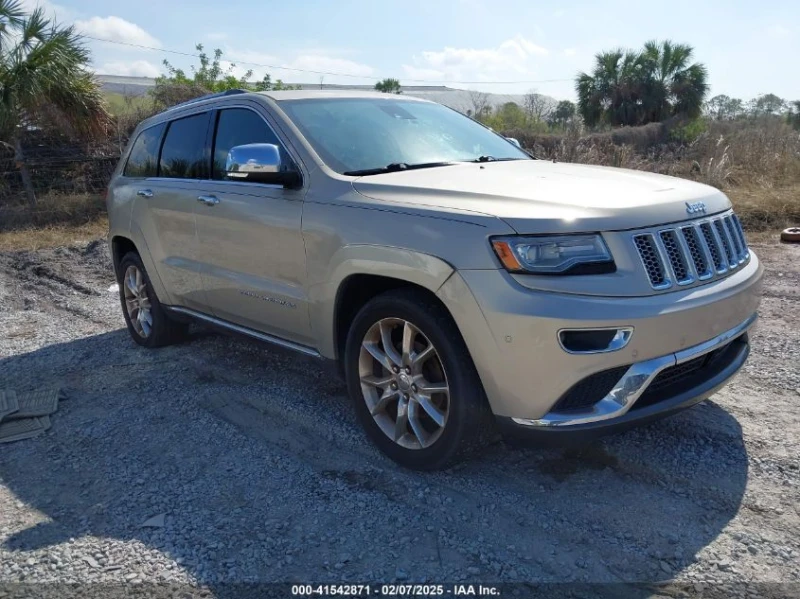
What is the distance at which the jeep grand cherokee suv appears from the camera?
114 inches

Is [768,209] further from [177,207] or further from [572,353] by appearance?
[572,353]

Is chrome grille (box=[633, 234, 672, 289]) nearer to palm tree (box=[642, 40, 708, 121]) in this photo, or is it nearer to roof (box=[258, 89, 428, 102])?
roof (box=[258, 89, 428, 102])

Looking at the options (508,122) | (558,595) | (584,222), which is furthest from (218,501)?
(508,122)

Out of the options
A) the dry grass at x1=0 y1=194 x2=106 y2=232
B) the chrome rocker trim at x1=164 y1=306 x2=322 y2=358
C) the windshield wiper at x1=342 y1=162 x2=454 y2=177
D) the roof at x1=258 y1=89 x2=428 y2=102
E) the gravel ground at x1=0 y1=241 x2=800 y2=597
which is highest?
the roof at x1=258 y1=89 x2=428 y2=102

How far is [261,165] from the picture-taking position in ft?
12.4

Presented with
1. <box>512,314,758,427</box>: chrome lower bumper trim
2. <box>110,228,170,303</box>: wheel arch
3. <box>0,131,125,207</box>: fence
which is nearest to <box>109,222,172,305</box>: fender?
<box>110,228,170,303</box>: wheel arch

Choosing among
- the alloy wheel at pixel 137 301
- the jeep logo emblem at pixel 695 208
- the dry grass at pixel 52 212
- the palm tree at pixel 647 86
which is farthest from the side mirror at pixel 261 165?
the palm tree at pixel 647 86

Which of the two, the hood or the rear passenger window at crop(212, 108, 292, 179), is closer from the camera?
the hood

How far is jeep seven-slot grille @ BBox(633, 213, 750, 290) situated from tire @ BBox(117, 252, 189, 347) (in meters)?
3.86

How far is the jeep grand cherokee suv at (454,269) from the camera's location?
9.50 ft

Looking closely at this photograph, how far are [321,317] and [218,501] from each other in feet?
3.46

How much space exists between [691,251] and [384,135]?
187 centimetres

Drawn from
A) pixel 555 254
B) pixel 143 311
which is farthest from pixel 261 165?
pixel 143 311

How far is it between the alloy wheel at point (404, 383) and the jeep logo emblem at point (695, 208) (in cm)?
133
